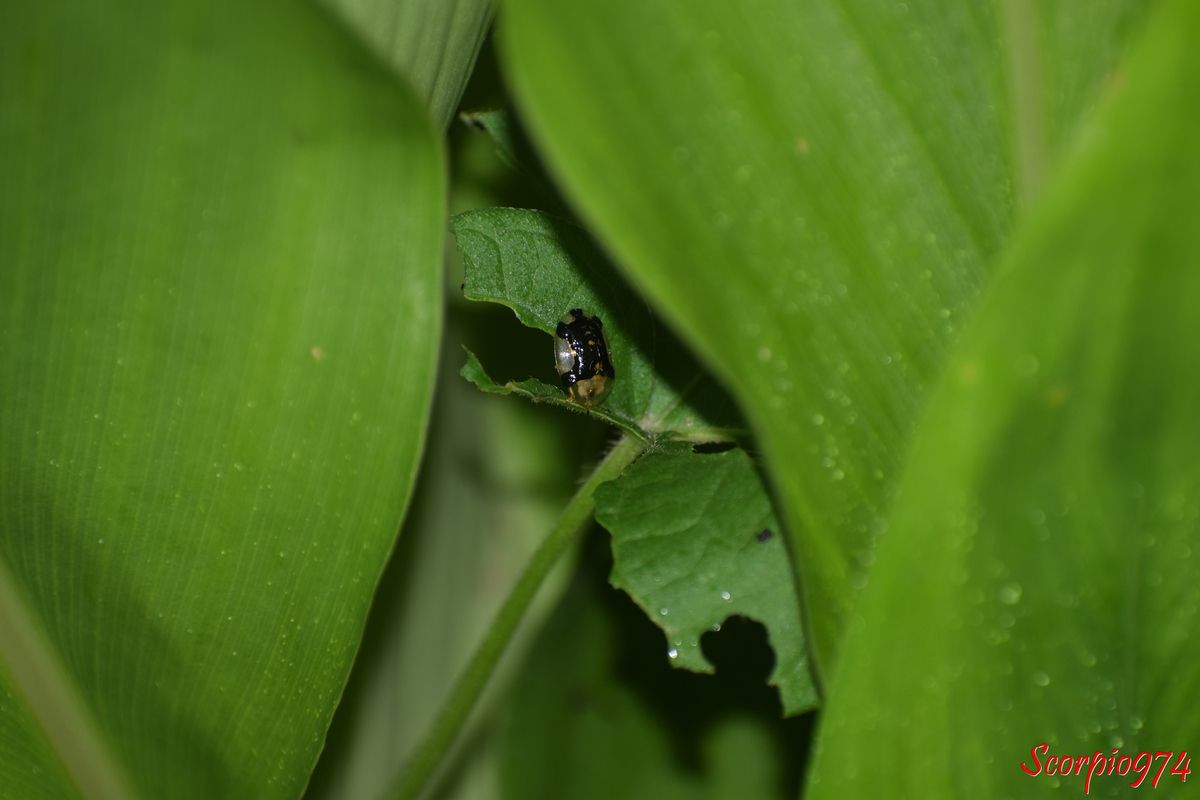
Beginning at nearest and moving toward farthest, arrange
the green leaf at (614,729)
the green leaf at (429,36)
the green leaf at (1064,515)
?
1. the green leaf at (1064,515)
2. the green leaf at (429,36)
3. the green leaf at (614,729)

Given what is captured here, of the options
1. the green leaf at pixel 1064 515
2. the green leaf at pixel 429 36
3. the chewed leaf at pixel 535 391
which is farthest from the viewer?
the chewed leaf at pixel 535 391

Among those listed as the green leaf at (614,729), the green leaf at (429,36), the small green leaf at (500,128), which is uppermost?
the green leaf at (429,36)

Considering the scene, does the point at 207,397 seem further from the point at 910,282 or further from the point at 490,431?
→ the point at 490,431

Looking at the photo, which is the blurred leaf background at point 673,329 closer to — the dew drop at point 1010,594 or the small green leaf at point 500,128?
the dew drop at point 1010,594

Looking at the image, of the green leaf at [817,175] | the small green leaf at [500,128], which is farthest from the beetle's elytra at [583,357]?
the green leaf at [817,175]

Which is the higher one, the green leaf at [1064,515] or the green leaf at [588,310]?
the green leaf at [1064,515]

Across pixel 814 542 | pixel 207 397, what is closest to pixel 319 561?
pixel 207 397

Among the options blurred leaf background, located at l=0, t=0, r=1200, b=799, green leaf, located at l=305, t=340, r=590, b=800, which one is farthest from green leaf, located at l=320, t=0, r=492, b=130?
green leaf, located at l=305, t=340, r=590, b=800
